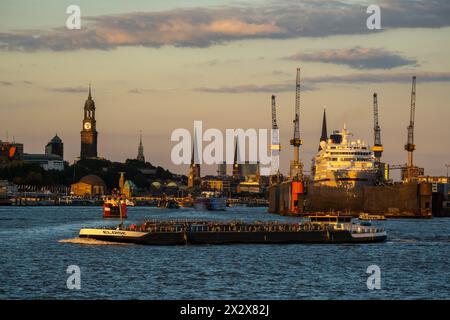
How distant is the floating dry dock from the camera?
377 feet

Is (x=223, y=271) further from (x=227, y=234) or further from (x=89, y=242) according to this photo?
(x=89, y=242)

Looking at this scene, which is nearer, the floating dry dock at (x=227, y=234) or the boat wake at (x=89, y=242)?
the floating dry dock at (x=227, y=234)

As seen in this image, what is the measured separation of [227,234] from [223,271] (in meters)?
31.8

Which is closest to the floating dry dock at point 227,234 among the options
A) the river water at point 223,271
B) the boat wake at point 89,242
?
the boat wake at point 89,242

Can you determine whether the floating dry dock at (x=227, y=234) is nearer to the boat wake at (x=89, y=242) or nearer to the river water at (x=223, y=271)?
the boat wake at (x=89, y=242)

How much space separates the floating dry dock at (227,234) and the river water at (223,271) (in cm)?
211

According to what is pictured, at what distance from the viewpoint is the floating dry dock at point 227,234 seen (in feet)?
377

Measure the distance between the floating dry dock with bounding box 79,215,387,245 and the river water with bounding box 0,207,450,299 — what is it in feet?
6.91

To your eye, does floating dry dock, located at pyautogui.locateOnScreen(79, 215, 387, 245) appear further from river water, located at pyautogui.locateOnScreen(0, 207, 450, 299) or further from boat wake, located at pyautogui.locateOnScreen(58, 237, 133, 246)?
river water, located at pyautogui.locateOnScreen(0, 207, 450, 299)

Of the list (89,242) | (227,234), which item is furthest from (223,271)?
(89,242)

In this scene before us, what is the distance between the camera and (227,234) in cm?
11656
